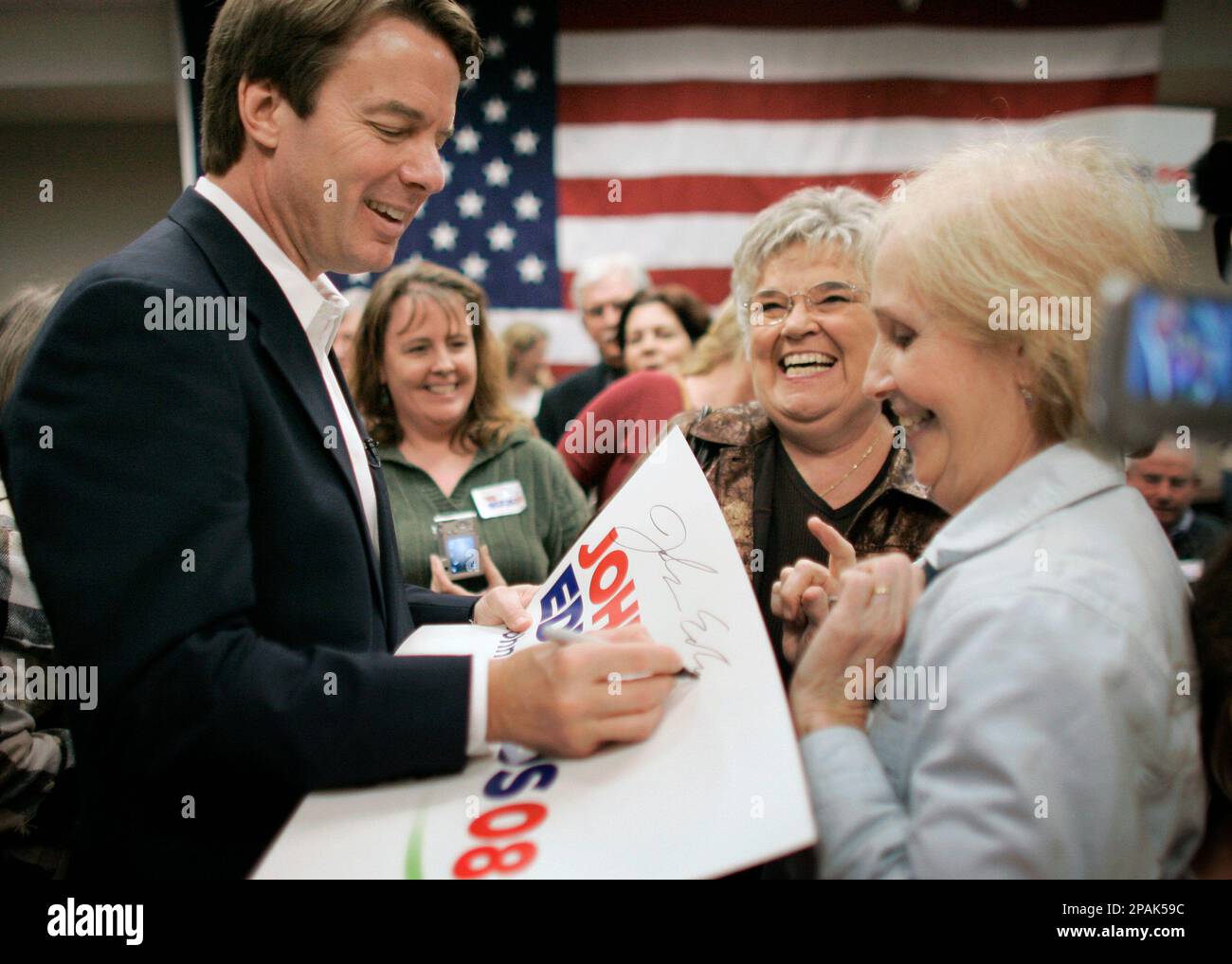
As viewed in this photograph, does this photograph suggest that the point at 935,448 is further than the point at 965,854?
Yes

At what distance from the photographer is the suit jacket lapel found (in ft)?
3.81

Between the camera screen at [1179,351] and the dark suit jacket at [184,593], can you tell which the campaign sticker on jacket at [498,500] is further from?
the camera screen at [1179,351]

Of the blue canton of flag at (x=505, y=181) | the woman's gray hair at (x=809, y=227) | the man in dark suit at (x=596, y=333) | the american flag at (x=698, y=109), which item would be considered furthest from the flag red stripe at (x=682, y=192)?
the woman's gray hair at (x=809, y=227)

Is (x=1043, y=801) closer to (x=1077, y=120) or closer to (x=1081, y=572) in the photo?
(x=1081, y=572)

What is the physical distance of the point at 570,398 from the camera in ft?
14.0

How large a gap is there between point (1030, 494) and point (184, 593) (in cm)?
91

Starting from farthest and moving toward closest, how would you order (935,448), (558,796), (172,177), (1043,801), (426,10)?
(172,177)
(426,10)
(935,448)
(558,796)
(1043,801)

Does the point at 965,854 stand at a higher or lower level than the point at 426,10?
lower

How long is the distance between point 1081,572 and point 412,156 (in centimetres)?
101

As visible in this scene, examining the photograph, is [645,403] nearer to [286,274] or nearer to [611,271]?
[286,274]

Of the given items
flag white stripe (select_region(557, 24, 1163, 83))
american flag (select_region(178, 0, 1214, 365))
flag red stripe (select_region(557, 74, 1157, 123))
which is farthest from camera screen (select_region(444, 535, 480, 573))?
flag white stripe (select_region(557, 24, 1163, 83))

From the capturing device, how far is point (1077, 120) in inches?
229
